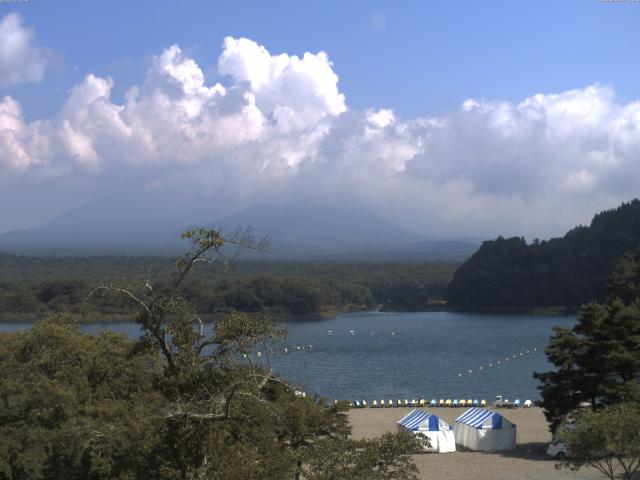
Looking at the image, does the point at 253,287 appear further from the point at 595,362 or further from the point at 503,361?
the point at 595,362

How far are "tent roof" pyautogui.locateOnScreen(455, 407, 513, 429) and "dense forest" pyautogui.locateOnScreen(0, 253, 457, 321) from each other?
87.5 ft

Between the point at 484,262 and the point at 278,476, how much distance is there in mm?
65161

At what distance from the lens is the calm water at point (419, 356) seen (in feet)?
97.0

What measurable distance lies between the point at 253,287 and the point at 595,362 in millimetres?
47374

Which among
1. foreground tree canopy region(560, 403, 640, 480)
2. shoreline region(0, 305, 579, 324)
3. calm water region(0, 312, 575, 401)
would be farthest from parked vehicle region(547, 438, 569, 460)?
shoreline region(0, 305, 579, 324)

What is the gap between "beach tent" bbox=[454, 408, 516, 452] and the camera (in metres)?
17.1

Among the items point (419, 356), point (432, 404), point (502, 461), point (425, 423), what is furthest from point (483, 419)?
point (419, 356)

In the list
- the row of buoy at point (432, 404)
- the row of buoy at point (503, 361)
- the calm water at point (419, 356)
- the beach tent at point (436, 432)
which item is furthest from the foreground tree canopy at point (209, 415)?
the row of buoy at point (503, 361)

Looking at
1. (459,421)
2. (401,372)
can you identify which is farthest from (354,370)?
(459,421)

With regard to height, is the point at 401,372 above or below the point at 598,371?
below

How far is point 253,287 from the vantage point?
61656 mm

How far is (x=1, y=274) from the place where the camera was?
270ft

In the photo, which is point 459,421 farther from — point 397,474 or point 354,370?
point 354,370

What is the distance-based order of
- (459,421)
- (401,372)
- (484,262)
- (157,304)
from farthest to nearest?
(484,262) → (401,372) → (459,421) → (157,304)
